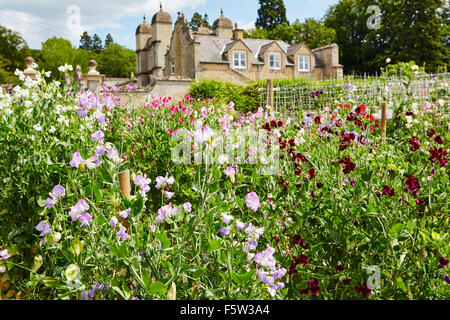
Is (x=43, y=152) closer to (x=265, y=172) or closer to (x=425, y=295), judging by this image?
(x=265, y=172)

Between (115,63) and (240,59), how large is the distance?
152 feet

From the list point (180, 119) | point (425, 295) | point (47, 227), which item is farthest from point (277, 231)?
point (180, 119)

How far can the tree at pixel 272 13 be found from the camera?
56156 mm

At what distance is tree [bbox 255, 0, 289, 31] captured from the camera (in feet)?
184

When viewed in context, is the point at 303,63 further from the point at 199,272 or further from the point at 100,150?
the point at 199,272

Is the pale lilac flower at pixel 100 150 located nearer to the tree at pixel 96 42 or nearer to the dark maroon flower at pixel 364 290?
the dark maroon flower at pixel 364 290

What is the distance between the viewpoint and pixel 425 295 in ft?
6.59

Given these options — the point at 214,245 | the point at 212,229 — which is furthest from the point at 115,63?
the point at 214,245

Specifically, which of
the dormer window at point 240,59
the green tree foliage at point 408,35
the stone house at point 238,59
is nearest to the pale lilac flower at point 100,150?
the stone house at point 238,59

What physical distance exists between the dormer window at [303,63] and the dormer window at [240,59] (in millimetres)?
5359

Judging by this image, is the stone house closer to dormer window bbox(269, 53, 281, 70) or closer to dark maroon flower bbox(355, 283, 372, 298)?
dormer window bbox(269, 53, 281, 70)


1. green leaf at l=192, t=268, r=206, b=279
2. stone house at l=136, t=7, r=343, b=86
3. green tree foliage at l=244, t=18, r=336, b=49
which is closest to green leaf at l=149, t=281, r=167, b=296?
green leaf at l=192, t=268, r=206, b=279
